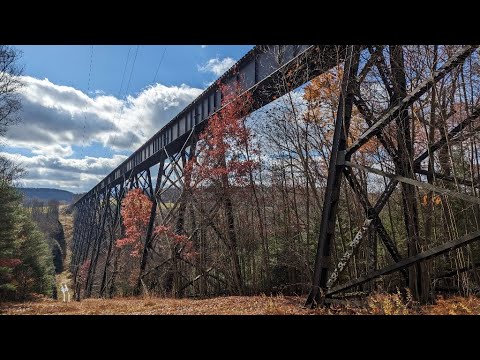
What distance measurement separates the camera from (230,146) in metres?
11.9

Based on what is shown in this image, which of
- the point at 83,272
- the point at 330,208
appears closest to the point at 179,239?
the point at 330,208

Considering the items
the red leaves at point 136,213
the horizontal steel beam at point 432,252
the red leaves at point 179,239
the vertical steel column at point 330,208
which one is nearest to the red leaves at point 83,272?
the red leaves at point 136,213

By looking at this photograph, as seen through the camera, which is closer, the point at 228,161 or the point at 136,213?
the point at 228,161

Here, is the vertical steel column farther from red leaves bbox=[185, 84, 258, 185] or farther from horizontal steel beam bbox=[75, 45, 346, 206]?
red leaves bbox=[185, 84, 258, 185]

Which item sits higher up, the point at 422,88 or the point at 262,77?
the point at 262,77

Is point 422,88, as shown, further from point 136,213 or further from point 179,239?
point 136,213

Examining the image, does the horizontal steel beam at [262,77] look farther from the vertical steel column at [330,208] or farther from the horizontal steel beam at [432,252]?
the horizontal steel beam at [432,252]

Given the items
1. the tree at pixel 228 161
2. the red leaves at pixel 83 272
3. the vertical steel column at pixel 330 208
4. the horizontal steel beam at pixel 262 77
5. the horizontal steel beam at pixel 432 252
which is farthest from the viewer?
the red leaves at pixel 83 272

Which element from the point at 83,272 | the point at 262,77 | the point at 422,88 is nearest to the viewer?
the point at 422,88

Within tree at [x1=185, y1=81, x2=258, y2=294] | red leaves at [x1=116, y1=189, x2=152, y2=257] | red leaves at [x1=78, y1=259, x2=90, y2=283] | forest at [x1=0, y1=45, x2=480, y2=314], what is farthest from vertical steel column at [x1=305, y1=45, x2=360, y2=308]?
red leaves at [x1=78, y1=259, x2=90, y2=283]

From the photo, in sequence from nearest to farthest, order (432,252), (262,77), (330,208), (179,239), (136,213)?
(432,252) < (330,208) < (262,77) < (179,239) < (136,213)

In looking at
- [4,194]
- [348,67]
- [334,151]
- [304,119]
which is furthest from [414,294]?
[4,194]

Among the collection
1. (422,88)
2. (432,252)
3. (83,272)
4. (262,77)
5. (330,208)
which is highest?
(262,77)
